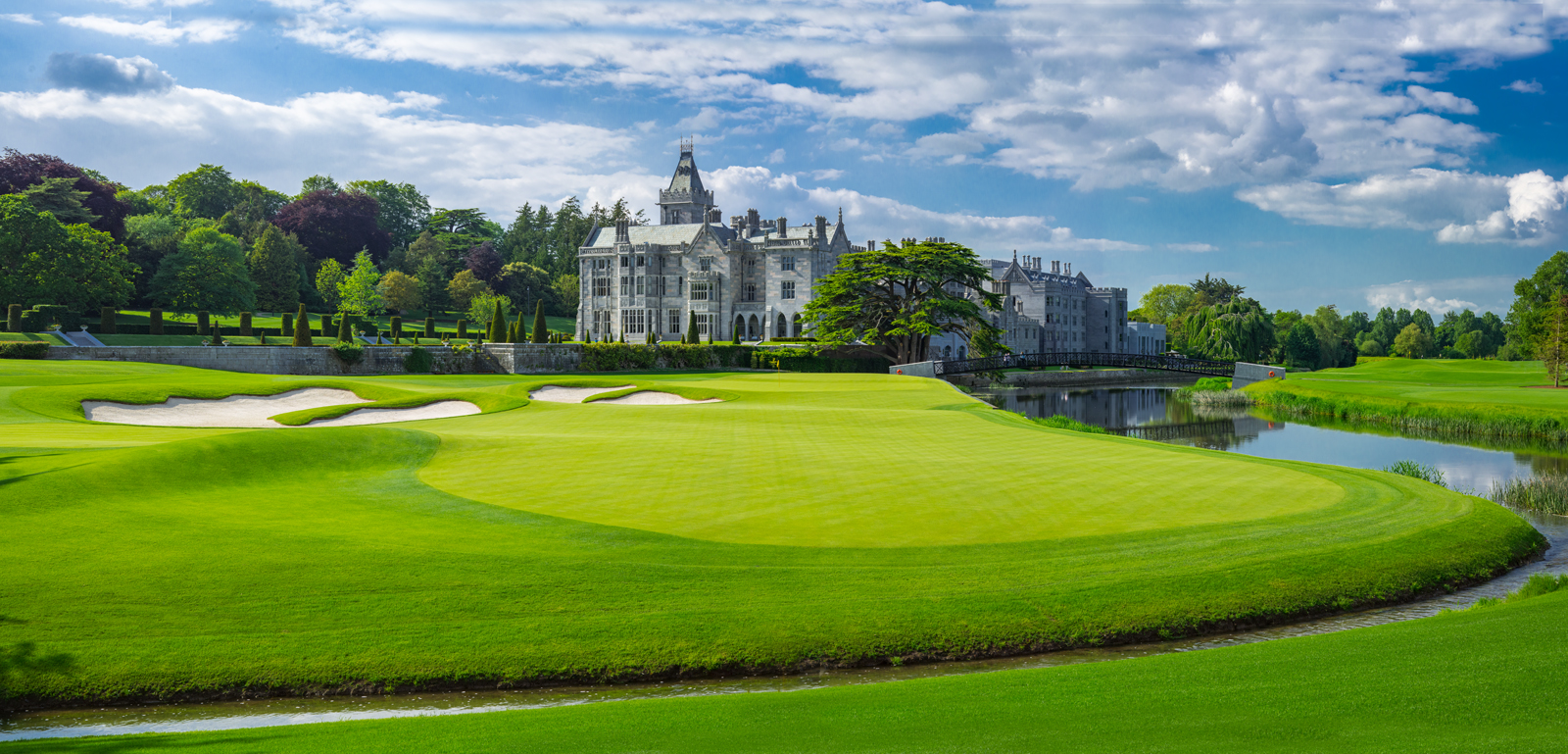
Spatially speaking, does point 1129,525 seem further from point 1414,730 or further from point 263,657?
point 263,657

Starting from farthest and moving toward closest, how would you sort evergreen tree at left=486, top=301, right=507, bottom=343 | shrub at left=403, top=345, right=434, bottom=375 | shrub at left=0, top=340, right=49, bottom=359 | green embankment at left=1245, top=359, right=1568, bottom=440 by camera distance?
evergreen tree at left=486, top=301, right=507, bottom=343
shrub at left=403, top=345, right=434, bottom=375
shrub at left=0, top=340, right=49, bottom=359
green embankment at left=1245, top=359, right=1568, bottom=440

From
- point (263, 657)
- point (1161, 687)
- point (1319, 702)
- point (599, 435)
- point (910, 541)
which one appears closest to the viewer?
point (1319, 702)

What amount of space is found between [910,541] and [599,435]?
12314 millimetres

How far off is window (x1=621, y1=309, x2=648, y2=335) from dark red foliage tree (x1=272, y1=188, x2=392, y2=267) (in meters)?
36.1

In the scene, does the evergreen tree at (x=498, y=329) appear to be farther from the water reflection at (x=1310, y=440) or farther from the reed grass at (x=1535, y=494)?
the reed grass at (x=1535, y=494)

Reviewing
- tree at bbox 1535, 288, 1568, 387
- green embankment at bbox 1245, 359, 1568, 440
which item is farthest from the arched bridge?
tree at bbox 1535, 288, 1568, 387

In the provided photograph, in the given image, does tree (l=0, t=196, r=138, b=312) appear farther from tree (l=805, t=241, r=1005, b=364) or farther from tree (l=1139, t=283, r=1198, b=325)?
tree (l=1139, t=283, r=1198, b=325)

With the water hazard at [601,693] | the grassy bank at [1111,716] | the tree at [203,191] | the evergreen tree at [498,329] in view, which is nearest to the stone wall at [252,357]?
the evergreen tree at [498,329]

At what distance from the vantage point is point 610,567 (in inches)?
419

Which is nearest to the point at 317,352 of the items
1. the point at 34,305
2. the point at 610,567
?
the point at 34,305

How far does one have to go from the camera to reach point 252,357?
47.9m

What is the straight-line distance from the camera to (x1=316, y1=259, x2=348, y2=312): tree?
92.9 m

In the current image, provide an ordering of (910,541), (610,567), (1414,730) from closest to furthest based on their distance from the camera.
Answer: (1414,730)
(610,567)
(910,541)

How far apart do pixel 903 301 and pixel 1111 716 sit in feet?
215
